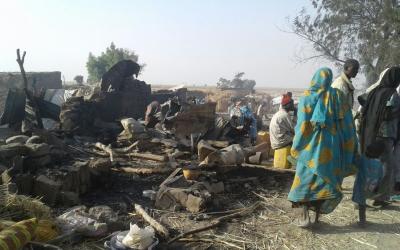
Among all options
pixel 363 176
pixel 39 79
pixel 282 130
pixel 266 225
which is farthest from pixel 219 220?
pixel 39 79

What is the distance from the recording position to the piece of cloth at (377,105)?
615cm

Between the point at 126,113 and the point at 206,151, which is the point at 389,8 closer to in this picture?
the point at 126,113

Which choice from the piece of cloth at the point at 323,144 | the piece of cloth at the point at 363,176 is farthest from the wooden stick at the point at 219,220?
the piece of cloth at the point at 363,176

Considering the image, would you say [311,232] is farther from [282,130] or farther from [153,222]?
[282,130]

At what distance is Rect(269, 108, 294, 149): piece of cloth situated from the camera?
27.0 feet

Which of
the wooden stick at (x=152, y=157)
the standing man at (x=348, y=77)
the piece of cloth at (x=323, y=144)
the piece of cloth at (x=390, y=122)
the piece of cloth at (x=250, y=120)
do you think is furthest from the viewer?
the piece of cloth at (x=250, y=120)

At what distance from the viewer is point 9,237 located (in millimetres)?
3752

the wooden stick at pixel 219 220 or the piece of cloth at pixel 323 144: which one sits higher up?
the piece of cloth at pixel 323 144

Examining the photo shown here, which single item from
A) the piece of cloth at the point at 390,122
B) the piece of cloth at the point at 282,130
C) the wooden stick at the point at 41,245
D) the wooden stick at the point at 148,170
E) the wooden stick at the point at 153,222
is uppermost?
the piece of cloth at the point at 390,122

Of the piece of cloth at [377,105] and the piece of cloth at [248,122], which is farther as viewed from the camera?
the piece of cloth at [248,122]

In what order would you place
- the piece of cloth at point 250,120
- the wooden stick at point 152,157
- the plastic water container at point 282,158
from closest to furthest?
the plastic water container at point 282,158
the wooden stick at point 152,157
the piece of cloth at point 250,120

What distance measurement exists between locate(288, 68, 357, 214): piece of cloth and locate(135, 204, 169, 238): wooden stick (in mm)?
1608

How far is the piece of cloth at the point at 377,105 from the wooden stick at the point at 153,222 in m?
3.02

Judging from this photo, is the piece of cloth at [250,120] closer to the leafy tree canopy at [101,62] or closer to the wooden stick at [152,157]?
the wooden stick at [152,157]
